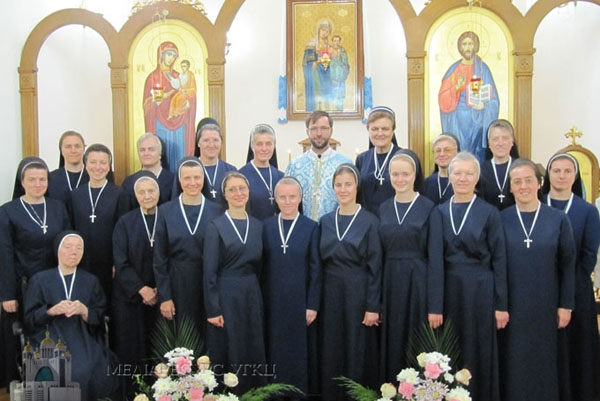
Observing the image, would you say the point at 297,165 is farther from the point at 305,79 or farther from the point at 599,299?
the point at 305,79

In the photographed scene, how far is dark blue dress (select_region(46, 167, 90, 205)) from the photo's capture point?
5441 millimetres

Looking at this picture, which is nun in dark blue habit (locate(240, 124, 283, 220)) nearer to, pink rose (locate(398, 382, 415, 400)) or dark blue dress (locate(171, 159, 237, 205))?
dark blue dress (locate(171, 159, 237, 205))

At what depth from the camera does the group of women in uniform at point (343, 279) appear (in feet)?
13.9

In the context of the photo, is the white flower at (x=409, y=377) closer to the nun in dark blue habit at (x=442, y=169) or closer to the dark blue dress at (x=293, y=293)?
the dark blue dress at (x=293, y=293)

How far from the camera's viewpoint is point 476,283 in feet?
13.8

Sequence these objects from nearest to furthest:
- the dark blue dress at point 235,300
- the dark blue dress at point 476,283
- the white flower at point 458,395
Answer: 1. the white flower at point 458,395
2. the dark blue dress at point 476,283
3. the dark blue dress at point 235,300

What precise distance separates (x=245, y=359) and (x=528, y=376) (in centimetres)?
209

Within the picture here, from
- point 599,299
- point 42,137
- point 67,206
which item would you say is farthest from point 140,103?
point 599,299

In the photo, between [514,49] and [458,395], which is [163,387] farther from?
[514,49]

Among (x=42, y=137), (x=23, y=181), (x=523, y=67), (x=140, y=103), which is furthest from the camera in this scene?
(x=42, y=137)

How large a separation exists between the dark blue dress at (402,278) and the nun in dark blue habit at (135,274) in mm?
1869

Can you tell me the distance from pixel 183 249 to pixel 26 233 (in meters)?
1.41

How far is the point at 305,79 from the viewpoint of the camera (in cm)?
1052

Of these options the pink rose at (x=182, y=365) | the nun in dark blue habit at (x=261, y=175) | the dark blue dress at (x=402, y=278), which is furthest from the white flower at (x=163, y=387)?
the nun in dark blue habit at (x=261, y=175)
